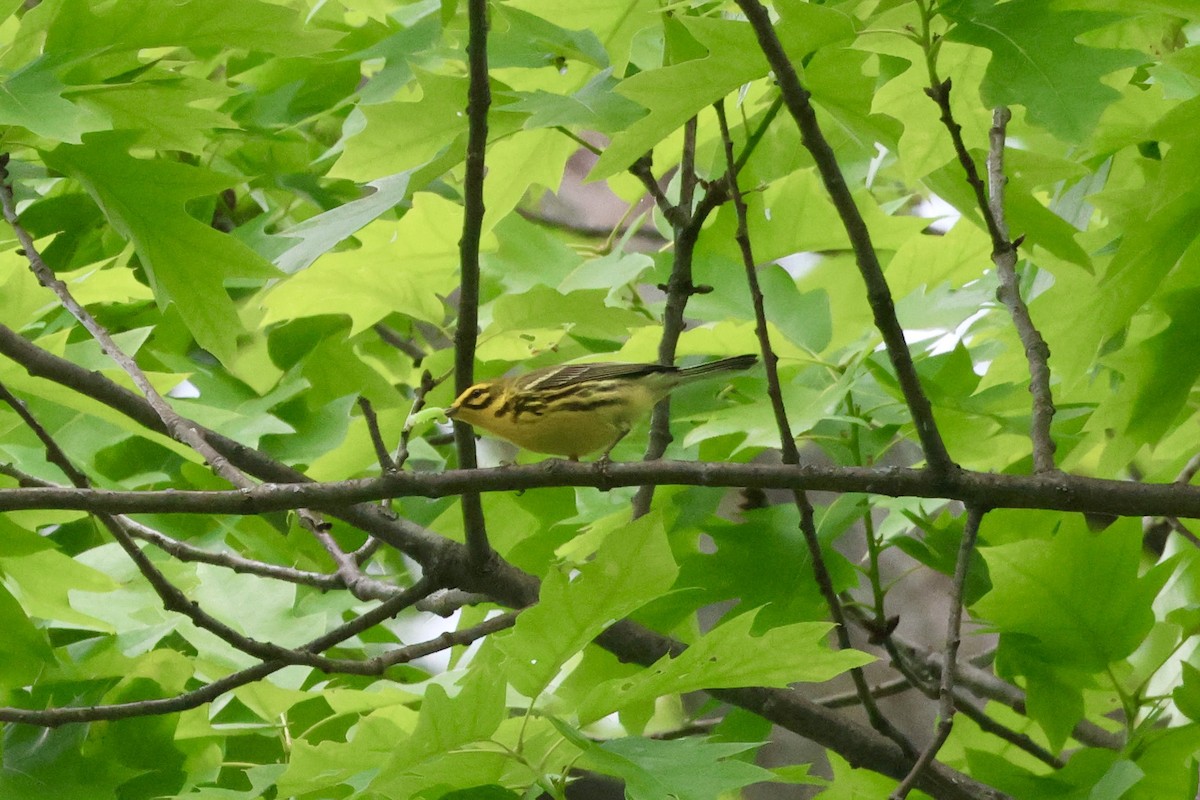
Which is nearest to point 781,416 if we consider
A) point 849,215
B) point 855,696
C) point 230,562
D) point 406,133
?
point 849,215

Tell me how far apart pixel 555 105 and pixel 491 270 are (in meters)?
0.88

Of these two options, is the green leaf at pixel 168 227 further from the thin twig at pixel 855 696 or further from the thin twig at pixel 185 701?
the thin twig at pixel 855 696

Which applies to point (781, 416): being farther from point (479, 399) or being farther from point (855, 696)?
point (855, 696)

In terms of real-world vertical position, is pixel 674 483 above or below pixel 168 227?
below

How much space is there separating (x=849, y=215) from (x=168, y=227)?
1.06 m

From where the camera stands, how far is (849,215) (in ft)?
4.40

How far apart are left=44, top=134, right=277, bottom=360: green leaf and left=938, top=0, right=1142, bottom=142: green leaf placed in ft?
3.56

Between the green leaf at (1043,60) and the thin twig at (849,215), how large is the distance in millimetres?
250

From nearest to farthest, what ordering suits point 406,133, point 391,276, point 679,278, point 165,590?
point 165,590
point 406,133
point 679,278
point 391,276

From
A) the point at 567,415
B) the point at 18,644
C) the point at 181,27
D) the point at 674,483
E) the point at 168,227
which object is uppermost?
the point at 181,27

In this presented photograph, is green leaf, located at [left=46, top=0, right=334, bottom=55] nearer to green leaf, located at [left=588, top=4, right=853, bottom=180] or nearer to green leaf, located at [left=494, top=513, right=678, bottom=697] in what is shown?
green leaf, located at [left=588, top=4, right=853, bottom=180]

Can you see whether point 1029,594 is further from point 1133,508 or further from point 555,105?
point 555,105

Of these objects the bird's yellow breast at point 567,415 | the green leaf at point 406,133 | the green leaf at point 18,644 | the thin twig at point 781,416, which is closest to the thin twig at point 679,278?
the thin twig at point 781,416

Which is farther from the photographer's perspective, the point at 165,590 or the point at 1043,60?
the point at 165,590
